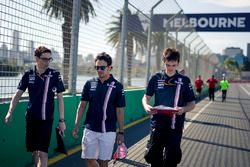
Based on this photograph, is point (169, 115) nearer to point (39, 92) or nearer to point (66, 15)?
point (39, 92)

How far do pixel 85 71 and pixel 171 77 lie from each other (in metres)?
3.87

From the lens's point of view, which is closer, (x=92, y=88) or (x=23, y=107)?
(x=92, y=88)

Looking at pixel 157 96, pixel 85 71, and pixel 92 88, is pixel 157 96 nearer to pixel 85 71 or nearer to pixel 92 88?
pixel 92 88

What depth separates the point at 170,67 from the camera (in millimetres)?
4609

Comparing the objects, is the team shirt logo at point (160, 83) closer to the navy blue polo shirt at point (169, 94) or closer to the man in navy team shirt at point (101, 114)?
the navy blue polo shirt at point (169, 94)

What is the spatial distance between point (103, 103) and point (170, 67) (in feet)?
3.04

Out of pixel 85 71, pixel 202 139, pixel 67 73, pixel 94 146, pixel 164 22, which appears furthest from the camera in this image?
pixel 164 22

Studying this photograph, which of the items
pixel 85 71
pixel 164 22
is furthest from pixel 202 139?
pixel 164 22

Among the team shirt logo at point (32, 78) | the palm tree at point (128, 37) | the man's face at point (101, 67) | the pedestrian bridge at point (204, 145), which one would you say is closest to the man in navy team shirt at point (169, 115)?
the man's face at point (101, 67)

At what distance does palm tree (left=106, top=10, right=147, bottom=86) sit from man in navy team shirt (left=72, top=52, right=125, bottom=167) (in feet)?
15.9

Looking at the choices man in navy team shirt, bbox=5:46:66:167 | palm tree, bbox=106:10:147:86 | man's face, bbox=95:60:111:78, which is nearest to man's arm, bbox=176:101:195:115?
man's face, bbox=95:60:111:78

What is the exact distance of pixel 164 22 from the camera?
15.0 m

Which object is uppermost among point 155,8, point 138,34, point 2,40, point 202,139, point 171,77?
point 155,8

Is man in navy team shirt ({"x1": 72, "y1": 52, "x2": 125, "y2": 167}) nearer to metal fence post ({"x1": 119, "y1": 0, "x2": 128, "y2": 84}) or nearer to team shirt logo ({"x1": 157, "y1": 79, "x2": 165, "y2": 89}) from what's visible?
team shirt logo ({"x1": 157, "y1": 79, "x2": 165, "y2": 89})
